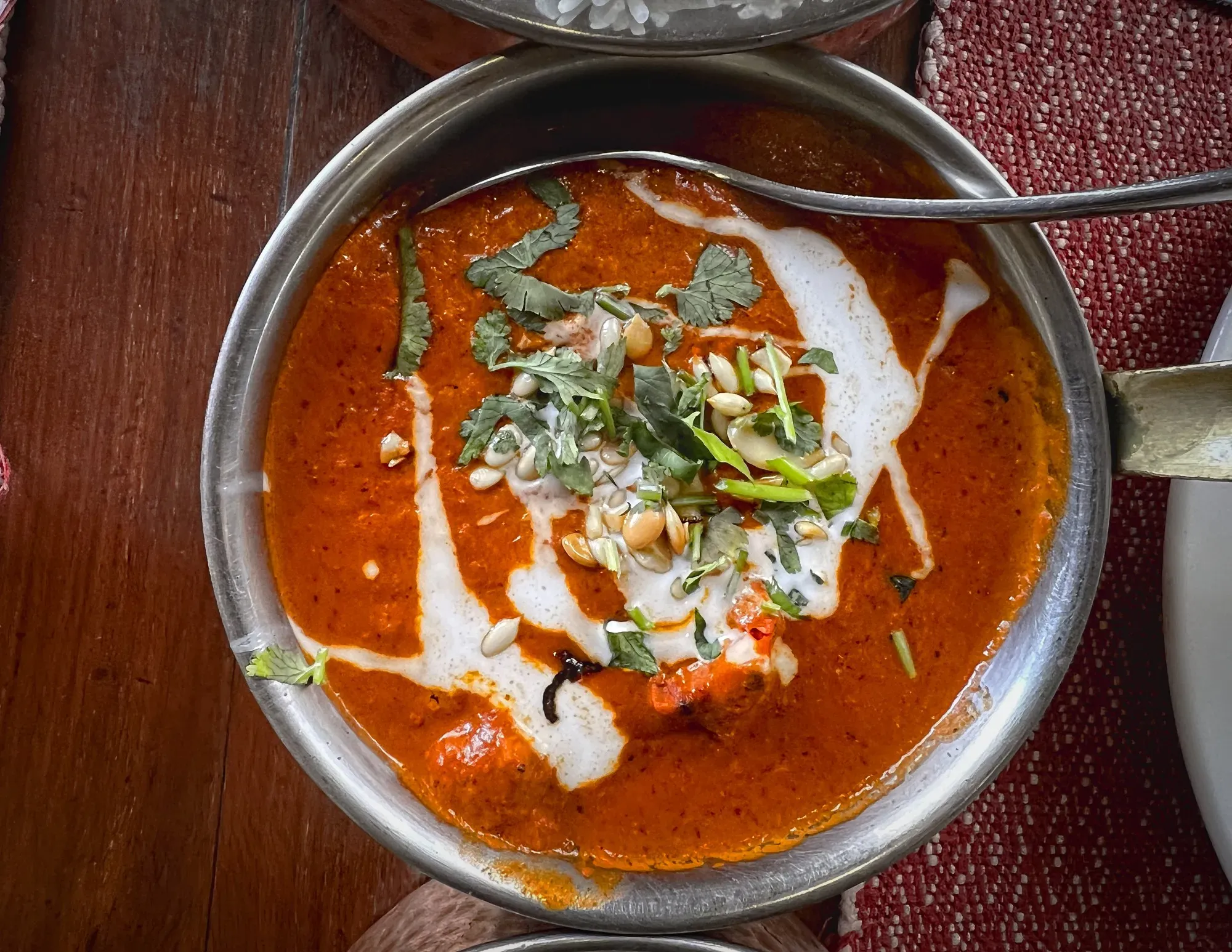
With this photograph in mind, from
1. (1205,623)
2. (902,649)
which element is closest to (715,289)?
(902,649)

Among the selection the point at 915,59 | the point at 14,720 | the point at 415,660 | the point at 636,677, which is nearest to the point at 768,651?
the point at 636,677

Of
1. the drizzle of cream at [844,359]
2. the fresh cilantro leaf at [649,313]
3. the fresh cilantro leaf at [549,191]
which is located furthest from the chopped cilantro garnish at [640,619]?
the fresh cilantro leaf at [549,191]

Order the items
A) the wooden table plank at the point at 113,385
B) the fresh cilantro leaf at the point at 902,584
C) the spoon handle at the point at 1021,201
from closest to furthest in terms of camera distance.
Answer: the spoon handle at the point at 1021,201
the fresh cilantro leaf at the point at 902,584
the wooden table plank at the point at 113,385

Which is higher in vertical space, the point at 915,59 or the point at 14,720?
the point at 915,59

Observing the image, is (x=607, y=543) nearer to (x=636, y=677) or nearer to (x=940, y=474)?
(x=636, y=677)

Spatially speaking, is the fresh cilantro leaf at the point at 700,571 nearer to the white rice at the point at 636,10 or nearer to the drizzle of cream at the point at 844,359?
the drizzle of cream at the point at 844,359

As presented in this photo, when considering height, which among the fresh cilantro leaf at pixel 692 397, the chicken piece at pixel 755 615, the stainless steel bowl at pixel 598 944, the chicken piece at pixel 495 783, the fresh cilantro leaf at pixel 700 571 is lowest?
the stainless steel bowl at pixel 598 944

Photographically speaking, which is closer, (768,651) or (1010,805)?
(768,651)

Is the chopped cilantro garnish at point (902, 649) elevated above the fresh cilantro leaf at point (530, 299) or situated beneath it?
situated beneath
